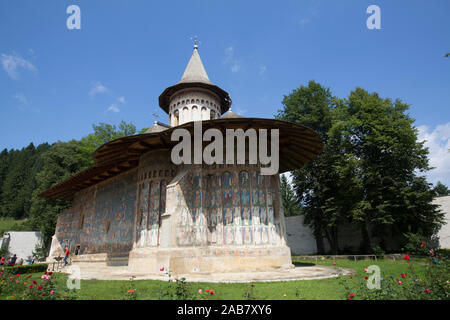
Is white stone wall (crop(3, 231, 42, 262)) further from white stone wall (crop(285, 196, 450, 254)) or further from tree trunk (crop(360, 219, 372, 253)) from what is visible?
tree trunk (crop(360, 219, 372, 253))

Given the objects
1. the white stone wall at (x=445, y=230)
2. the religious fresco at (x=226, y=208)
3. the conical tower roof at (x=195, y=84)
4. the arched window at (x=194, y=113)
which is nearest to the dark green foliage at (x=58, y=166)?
the conical tower roof at (x=195, y=84)

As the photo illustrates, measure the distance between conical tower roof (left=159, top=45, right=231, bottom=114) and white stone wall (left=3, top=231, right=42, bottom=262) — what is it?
26.0 metres

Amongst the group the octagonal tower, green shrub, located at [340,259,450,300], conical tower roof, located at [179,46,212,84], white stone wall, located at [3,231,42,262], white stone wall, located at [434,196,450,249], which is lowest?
white stone wall, located at [3,231,42,262]

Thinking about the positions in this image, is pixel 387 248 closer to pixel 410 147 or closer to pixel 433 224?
pixel 433 224

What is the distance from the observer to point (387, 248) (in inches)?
821

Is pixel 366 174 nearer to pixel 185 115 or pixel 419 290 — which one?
pixel 185 115

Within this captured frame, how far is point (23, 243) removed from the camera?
31203 millimetres

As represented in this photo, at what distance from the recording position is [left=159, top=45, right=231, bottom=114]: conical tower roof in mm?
17250

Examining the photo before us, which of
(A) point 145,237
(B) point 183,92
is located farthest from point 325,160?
(A) point 145,237

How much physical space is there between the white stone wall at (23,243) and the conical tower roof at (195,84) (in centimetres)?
2598

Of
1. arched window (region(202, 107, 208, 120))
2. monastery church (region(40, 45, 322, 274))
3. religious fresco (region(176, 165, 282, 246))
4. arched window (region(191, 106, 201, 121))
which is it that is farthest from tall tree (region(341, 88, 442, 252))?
arched window (region(191, 106, 201, 121))

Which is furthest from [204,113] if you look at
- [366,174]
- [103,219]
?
[366,174]

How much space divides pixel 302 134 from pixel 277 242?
497 cm

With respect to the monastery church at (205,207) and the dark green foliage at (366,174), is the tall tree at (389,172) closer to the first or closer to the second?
the dark green foliage at (366,174)
